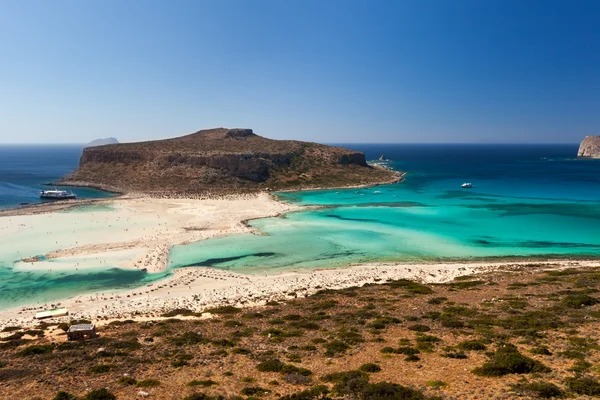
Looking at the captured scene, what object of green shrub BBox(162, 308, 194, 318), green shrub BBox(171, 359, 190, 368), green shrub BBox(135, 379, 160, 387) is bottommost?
green shrub BBox(162, 308, 194, 318)

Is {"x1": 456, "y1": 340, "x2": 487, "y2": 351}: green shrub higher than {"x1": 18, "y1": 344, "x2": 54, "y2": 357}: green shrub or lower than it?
higher

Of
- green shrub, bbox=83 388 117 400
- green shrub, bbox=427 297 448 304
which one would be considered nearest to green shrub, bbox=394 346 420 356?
green shrub, bbox=427 297 448 304

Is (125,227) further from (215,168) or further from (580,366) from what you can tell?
(580,366)

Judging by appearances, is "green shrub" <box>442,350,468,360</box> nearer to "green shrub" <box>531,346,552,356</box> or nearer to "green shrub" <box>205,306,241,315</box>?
"green shrub" <box>531,346,552,356</box>

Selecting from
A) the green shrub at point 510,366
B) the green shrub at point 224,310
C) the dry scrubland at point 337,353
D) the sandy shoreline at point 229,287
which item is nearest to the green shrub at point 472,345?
the dry scrubland at point 337,353

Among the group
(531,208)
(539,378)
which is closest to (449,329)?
(539,378)

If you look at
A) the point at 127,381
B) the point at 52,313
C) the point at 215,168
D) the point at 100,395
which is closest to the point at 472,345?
the point at 127,381

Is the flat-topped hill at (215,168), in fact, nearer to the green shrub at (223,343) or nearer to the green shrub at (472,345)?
the green shrub at (223,343)
